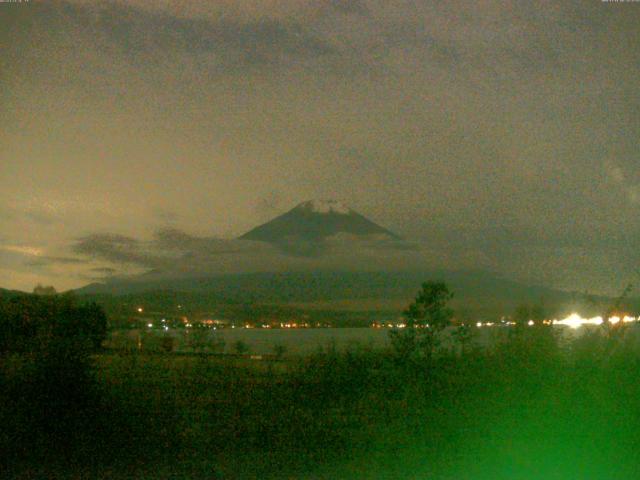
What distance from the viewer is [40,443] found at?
11242mm

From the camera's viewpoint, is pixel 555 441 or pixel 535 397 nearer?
pixel 555 441

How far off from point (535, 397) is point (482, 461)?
2373 millimetres

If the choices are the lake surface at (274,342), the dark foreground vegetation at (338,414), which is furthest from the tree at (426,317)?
the dark foreground vegetation at (338,414)

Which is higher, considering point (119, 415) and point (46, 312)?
point (46, 312)

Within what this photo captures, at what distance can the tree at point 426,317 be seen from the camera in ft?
63.6

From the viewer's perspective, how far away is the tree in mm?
19391

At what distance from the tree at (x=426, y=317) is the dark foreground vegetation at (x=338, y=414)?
269 centimetres

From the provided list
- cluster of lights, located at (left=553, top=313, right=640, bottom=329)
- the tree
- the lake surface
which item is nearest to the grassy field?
cluster of lights, located at (left=553, top=313, right=640, bottom=329)

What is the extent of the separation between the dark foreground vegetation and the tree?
8.82 feet

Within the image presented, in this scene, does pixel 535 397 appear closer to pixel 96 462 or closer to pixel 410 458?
pixel 410 458

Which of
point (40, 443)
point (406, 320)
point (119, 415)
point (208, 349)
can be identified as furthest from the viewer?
point (208, 349)

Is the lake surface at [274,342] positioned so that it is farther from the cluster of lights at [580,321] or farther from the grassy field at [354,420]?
the grassy field at [354,420]

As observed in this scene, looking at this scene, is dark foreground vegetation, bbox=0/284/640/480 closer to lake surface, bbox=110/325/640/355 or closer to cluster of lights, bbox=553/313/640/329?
cluster of lights, bbox=553/313/640/329

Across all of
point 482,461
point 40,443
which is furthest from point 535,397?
point 40,443
